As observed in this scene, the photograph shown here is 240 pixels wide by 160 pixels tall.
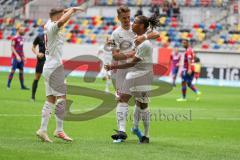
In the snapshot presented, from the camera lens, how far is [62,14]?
13000mm

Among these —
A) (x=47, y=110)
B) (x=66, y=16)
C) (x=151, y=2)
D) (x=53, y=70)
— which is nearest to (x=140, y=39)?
(x=66, y=16)

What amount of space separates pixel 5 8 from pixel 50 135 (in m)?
43.7

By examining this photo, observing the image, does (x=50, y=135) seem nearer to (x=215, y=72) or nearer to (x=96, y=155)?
(x=96, y=155)

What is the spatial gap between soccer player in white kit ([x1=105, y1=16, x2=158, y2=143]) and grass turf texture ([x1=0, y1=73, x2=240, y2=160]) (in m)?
0.50

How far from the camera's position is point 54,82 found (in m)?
13.0

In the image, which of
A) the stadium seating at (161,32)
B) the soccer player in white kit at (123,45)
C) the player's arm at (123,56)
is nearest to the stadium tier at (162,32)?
the stadium seating at (161,32)

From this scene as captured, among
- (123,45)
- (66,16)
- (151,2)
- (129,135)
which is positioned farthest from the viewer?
(151,2)

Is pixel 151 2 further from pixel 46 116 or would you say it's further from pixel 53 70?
pixel 46 116

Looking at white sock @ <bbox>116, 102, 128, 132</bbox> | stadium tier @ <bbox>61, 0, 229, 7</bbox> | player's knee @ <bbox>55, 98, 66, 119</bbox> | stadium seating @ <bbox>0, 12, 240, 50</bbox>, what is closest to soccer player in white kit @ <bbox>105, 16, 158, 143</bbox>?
white sock @ <bbox>116, 102, 128, 132</bbox>

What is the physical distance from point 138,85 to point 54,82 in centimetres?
158

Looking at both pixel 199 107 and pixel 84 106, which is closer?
pixel 84 106

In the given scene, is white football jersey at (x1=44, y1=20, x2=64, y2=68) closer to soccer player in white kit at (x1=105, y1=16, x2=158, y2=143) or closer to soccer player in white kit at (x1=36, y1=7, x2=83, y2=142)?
soccer player in white kit at (x1=36, y1=7, x2=83, y2=142)

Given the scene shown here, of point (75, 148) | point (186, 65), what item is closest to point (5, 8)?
point (186, 65)

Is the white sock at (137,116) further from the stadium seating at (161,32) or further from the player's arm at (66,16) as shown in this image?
the stadium seating at (161,32)
